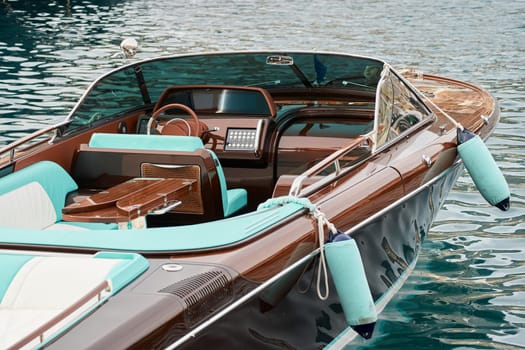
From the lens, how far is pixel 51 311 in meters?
2.59

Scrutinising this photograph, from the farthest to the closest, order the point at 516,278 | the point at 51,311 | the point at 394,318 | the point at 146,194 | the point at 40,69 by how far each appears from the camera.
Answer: the point at 40,69 → the point at 516,278 → the point at 394,318 → the point at 146,194 → the point at 51,311

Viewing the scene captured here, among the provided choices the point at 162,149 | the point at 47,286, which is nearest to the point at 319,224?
the point at 47,286

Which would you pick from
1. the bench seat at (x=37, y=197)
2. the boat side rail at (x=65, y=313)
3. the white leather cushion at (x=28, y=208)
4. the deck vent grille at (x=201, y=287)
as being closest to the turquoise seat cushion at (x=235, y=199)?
the bench seat at (x=37, y=197)

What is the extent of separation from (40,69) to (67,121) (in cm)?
1030

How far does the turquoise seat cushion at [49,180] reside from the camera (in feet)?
13.2

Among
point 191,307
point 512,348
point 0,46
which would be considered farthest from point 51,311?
point 0,46

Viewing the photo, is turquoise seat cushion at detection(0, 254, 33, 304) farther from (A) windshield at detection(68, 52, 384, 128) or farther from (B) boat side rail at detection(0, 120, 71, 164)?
(A) windshield at detection(68, 52, 384, 128)

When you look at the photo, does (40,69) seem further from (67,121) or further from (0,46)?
(67,121)

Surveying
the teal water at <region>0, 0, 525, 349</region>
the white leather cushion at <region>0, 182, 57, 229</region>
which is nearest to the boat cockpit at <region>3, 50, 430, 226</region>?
the white leather cushion at <region>0, 182, 57, 229</region>

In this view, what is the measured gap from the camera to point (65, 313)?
7.88 feet

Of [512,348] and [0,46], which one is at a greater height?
[512,348]

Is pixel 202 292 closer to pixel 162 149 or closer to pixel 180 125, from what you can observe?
pixel 162 149

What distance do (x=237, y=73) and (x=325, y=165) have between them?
7.01ft

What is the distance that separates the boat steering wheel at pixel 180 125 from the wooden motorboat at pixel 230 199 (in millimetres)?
16
